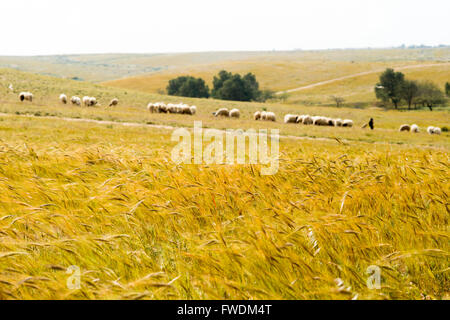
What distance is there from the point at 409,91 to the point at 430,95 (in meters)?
4.69

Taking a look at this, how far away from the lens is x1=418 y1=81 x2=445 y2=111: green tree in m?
90.5

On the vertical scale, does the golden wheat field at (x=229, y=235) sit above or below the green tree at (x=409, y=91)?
below

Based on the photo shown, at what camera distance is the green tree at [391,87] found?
316 feet

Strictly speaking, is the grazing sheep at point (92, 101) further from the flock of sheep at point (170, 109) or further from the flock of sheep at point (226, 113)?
the flock of sheep at point (226, 113)

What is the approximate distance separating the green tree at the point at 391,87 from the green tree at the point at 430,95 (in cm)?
481

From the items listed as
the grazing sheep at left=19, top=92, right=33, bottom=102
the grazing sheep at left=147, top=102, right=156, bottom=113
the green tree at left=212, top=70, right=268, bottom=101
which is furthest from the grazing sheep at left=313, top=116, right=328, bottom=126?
the green tree at left=212, top=70, right=268, bottom=101

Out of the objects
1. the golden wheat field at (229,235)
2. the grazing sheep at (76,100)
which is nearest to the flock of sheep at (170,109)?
the grazing sheep at (76,100)

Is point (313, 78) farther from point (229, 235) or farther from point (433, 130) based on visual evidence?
point (229, 235)

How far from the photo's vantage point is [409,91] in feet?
308

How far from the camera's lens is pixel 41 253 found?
255cm

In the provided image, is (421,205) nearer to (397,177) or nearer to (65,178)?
(397,177)
